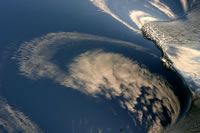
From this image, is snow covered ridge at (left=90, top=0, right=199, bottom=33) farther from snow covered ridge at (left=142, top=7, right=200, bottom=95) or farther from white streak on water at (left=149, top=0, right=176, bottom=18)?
snow covered ridge at (left=142, top=7, right=200, bottom=95)

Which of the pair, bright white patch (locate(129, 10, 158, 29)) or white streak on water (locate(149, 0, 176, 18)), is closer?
bright white patch (locate(129, 10, 158, 29))

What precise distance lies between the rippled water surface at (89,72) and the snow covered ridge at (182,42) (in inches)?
0.4

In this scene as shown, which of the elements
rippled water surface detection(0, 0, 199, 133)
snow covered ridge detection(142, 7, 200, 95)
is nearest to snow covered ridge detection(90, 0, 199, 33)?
rippled water surface detection(0, 0, 199, 133)

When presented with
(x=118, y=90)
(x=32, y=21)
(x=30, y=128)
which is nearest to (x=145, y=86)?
(x=118, y=90)

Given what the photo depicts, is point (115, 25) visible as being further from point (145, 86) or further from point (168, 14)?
point (168, 14)

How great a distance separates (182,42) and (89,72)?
147 centimetres

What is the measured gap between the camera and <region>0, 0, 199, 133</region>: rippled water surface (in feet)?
5.22

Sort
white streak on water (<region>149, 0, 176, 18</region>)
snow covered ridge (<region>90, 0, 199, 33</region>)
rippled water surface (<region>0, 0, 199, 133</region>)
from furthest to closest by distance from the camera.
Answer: white streak on water (<region>149, 0, 176, 18</region>) < snow covered ridge (<region>90, 0, 199, 33</region>) < rippled water surface (<region>0, 0, 199, 133</region>)

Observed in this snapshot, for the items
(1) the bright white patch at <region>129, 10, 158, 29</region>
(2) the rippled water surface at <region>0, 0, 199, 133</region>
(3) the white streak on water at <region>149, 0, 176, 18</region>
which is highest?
(3) the white streak on water at <region>149, 0, 176, 18</region>

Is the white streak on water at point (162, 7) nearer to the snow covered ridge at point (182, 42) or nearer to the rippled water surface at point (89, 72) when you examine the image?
the snow covered ridge at point (182, 42)

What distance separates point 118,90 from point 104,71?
1.07 feet

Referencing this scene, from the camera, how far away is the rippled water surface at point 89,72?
1.59 meters

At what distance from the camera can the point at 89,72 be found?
2146mm

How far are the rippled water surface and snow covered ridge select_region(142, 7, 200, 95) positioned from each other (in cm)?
1
